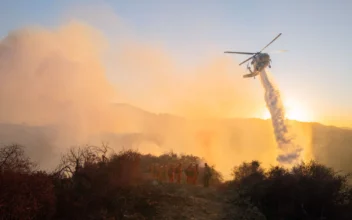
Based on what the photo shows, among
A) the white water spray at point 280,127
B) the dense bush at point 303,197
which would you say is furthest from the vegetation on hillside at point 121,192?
the white water spray at point 280,127

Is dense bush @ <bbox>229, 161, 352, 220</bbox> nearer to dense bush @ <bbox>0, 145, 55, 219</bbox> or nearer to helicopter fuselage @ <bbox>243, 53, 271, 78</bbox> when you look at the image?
dense bush @ <bbox>0, 145, 55, 219</bbox>

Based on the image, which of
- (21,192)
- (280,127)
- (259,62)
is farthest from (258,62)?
(21,192)

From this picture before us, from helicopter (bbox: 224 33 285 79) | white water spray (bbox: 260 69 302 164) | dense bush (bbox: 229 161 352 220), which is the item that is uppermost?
helicopter (bbox: 224 33 285 79)

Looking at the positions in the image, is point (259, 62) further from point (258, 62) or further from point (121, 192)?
point (121, 192)

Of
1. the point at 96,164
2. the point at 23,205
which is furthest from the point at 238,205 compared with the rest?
the point at 23,205

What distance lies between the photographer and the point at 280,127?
47250mm

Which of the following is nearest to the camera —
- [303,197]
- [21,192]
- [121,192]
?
[21,192]

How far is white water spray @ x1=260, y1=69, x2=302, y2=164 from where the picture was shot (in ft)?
151

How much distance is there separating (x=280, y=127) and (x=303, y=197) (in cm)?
2889

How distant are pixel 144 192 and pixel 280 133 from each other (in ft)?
106

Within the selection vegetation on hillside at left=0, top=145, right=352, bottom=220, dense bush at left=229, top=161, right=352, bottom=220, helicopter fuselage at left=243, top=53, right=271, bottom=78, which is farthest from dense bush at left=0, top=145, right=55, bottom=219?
helicopter fuselage at left=243, top=53, right=271, bottom=78

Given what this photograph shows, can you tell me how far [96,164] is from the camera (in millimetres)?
20406

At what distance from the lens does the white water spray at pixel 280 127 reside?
46.0 metres

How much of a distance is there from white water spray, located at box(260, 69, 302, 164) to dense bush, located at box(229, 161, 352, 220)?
80.4 feet
